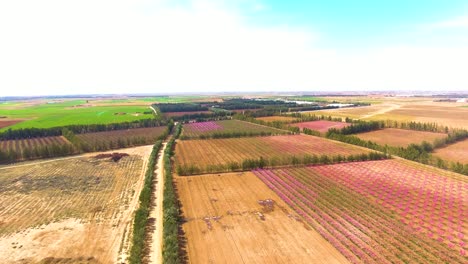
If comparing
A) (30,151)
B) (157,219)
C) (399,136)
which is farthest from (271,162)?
(30,151)

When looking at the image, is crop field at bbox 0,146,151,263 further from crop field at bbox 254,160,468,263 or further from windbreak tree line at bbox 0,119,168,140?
windbreak tree line at bbox 0,119,168,140

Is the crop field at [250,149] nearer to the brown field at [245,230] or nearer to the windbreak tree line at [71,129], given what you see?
the brown field at [245,230]

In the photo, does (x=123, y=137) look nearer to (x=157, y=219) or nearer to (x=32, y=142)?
(x=32, y=142)

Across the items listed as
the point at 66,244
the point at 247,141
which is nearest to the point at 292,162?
the point at 247,141

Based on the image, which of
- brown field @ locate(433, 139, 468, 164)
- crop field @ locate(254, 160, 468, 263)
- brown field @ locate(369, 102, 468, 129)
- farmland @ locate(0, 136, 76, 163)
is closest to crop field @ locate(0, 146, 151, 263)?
farmland @ locate(0, 136, 76, 163)

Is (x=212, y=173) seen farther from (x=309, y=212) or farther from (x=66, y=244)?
(x=66, y=244)

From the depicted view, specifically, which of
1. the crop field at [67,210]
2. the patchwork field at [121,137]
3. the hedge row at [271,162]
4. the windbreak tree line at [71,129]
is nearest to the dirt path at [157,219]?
the crop field at [67,210]
